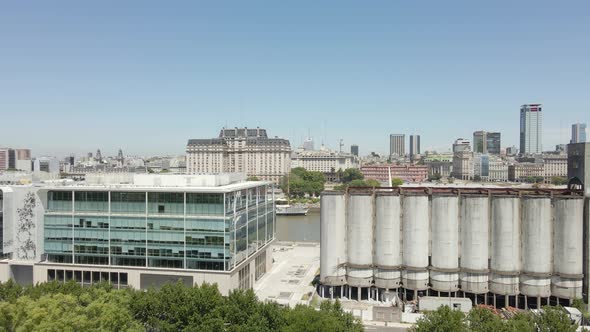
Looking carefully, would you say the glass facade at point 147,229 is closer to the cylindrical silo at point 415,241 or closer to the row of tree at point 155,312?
the row of tree at point 155,312

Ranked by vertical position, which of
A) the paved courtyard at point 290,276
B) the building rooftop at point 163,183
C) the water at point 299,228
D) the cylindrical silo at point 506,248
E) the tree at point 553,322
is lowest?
the water at point 299,228

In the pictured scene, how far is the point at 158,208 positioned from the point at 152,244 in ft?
12.5

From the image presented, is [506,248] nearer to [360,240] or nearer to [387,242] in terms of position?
[387,242]

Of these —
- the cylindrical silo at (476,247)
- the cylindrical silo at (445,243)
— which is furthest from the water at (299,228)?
the cylindrical silo at (476,247)

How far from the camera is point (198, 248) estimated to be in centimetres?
5031

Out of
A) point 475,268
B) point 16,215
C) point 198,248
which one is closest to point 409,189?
point 475,268

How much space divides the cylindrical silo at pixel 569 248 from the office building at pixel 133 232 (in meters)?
32.5

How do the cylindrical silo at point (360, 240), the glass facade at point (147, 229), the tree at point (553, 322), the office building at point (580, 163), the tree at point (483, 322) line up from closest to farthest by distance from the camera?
the tree at point (483, 322) → the tree at point (553, 322) → the office building at point (580, 163) → the glass facade at point (147, 229) → the cylindrical silo at point (360, 240)

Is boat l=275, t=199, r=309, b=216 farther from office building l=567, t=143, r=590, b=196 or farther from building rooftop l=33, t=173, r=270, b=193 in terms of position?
office building l=567, t=143, r=590, b=196

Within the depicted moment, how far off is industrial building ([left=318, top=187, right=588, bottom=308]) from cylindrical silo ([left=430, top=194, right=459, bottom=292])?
0.10 metres

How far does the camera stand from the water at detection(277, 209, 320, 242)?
101812mm

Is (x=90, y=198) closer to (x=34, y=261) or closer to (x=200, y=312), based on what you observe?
(x=34, y=261)

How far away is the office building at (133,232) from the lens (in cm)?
5025

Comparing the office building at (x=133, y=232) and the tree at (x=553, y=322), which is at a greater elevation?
the office building at (x=133, y=232)
